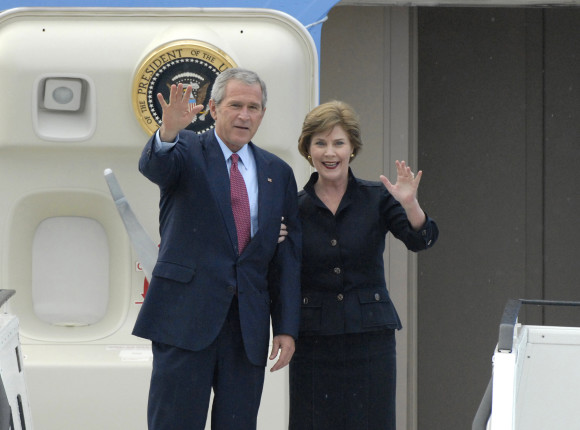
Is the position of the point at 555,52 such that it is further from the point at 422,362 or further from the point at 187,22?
the point at 187,22

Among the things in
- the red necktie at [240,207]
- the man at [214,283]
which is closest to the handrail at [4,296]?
the man at [214,283]

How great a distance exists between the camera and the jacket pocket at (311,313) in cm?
340

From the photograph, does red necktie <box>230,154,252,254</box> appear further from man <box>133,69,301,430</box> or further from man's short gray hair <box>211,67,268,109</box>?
man's short gray hair <box>211,67,268,109</box>

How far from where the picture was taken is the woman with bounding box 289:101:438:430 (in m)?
3.41

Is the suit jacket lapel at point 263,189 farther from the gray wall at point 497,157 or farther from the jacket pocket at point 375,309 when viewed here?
the gray wall at point 497,157

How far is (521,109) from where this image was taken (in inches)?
240

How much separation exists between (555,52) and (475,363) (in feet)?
5.82

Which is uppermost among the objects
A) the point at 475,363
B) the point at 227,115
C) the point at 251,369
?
the point at 227,115

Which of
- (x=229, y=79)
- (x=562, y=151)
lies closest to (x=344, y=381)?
(x=229, y=79)

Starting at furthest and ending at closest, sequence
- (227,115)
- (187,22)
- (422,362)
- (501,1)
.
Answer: (422,362), (501,1), (187,22), (227,115)

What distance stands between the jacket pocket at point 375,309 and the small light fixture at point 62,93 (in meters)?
1.43

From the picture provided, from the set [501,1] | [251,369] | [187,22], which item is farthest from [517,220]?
[251,369]

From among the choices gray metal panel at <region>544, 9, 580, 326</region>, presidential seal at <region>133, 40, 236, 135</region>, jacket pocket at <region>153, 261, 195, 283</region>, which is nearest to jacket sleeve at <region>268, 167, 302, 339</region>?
jacket pocket at <region>153, 261, 195, 283</region>

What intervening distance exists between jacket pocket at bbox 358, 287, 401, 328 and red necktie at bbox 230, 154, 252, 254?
1.39 feet
